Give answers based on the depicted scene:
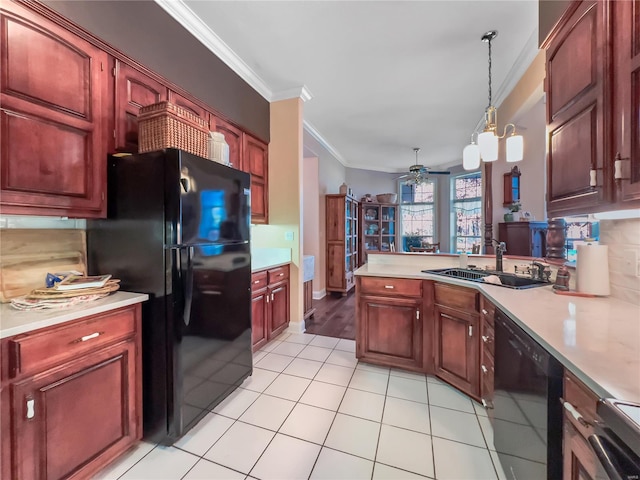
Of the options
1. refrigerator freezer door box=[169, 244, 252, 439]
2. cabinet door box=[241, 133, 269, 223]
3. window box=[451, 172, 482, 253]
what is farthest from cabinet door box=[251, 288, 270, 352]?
window box=[451, 172, 482, 253]

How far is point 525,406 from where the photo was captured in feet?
3.43

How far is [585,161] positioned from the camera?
1.20 metres

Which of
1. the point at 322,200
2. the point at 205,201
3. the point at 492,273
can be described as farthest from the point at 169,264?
the point at 322,200

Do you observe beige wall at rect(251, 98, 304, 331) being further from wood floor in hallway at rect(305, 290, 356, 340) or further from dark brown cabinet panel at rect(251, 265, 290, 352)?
wood floor in hallway at rect(305, 290, 356, 340)

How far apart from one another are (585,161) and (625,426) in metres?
1.17

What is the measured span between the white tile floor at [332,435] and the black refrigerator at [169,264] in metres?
0.17

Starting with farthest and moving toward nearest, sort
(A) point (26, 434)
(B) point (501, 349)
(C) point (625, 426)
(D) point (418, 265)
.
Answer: (D) point (418, 265) → (B) point (501, 349) → (A) point (26, 434) → (C) point (625, 426)

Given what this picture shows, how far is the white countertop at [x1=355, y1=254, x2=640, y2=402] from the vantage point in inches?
26.5

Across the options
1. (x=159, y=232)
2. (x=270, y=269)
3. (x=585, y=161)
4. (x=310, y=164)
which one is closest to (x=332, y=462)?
(x=159, y=232)

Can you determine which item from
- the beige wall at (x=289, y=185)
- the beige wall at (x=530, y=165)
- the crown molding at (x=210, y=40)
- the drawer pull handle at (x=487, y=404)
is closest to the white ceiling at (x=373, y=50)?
the crown molding at (x=210, y=40)

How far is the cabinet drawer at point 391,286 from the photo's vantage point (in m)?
2.21

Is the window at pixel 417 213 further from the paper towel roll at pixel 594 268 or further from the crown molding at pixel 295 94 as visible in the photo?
the paper towel roll at pixel 594 268

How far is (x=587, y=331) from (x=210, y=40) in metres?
3.08

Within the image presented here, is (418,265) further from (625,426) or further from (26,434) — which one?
(26,434)
